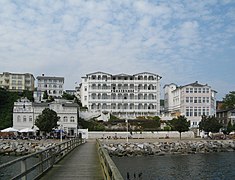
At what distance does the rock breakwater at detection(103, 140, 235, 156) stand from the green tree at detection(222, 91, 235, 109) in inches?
2179

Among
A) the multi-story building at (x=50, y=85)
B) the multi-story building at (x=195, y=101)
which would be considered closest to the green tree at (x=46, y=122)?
the multi-story building at (x=195, y=101)

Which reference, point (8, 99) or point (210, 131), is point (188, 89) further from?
point (8, 99)

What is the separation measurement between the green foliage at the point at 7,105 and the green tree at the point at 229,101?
66446 millimetres

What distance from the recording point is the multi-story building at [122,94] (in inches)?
4168

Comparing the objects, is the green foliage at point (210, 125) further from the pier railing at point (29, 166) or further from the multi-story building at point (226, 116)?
the pier railing at point (29, 166)

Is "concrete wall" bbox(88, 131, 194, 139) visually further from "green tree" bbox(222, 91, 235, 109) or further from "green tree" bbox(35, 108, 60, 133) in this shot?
"green tree" bbox(222, 91, 235, 109)

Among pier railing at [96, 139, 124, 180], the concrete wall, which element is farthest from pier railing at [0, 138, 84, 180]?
the concrete wall

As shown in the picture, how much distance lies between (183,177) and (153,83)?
77.4m

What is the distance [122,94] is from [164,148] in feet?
163

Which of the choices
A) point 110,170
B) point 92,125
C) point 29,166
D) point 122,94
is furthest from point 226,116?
point 110,170

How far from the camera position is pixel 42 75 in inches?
5753

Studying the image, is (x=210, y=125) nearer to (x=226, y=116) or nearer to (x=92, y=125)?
(x=92, y=125)

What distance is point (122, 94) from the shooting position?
106m

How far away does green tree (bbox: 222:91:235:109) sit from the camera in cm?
11993
